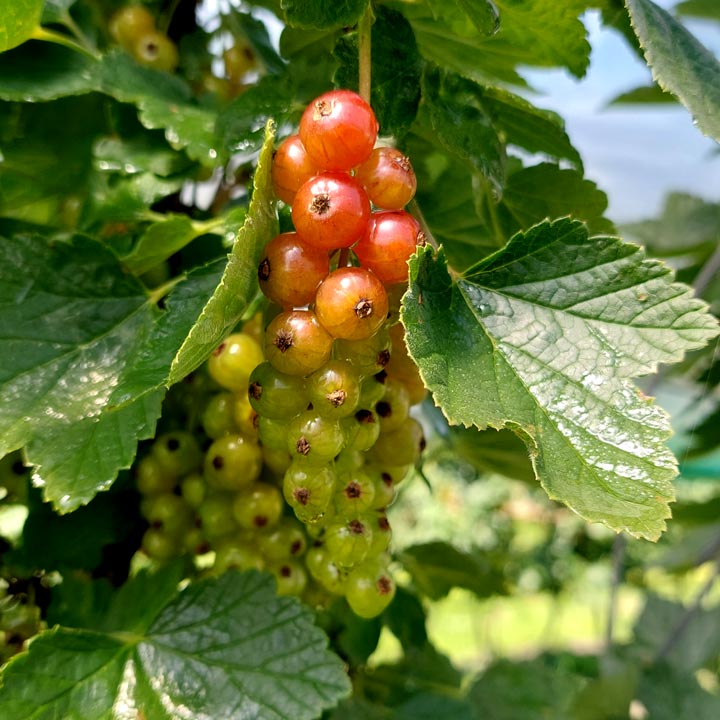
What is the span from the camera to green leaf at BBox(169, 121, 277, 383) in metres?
0.36

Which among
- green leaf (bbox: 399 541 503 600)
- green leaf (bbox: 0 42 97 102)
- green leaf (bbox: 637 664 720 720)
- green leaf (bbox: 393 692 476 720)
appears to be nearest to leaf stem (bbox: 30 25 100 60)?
green leaf (bbox: 0 42 97 102)

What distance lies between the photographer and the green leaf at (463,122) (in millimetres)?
467

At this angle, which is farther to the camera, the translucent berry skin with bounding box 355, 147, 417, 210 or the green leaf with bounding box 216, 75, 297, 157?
the green leaf with bounding box 216, 75, 297, 157

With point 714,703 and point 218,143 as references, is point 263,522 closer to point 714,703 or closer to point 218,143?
point 218,143

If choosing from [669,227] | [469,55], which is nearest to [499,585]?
[469,55]

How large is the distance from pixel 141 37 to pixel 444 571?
Result: 22.8 inches

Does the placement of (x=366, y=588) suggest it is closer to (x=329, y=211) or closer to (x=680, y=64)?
(x=329, y=211)

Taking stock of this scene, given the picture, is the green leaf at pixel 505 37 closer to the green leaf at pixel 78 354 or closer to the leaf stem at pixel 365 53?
the leaf stem at pixel 365 53

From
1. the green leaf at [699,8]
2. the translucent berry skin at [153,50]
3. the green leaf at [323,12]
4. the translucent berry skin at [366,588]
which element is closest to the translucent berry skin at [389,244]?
the green leaf at [323,12]

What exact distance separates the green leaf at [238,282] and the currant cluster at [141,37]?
1.14 feet

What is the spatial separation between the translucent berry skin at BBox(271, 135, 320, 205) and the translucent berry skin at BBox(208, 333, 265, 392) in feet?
0.42

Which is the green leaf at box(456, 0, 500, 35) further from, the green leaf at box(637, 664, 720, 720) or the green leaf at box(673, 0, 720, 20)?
the green leaf at box(637, 664, 720, 720)

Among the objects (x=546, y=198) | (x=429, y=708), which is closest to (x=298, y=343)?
(x=546, y=198)

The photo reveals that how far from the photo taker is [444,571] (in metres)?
0.82
